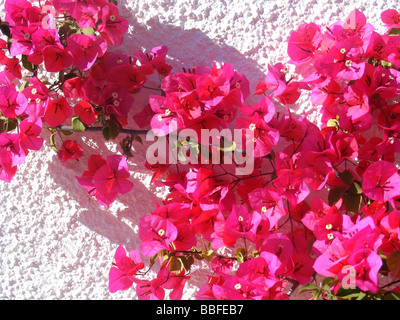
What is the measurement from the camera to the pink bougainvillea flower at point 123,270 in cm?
105

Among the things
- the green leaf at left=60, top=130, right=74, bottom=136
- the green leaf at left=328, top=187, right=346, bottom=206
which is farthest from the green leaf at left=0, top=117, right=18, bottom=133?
Answer: the green leaf at left=328, top=187, right=346, bottom=206

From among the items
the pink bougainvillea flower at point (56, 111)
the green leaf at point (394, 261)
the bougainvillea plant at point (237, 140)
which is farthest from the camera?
the pink bougainvillea flower at point (56, 111)

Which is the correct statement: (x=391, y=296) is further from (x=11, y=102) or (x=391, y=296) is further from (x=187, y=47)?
(x=11, y=102)

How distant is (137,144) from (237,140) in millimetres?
289

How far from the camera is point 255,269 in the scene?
0.95 m

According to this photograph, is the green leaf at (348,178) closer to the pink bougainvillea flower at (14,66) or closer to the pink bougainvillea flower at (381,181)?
the pink bougainvillea flower at (381,181)

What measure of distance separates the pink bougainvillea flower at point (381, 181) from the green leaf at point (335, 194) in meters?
0.07

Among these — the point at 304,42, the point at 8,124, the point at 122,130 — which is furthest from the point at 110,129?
the point at 304,42

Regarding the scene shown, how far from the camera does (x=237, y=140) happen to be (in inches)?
39.8

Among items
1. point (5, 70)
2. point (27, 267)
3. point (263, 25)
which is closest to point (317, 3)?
point (263, 25)

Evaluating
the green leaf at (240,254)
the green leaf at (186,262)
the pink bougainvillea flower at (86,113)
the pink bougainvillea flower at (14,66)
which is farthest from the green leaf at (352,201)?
the pink bougainvillea flower at (14,66)

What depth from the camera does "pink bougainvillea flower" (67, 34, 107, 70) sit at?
1011 millimetres
